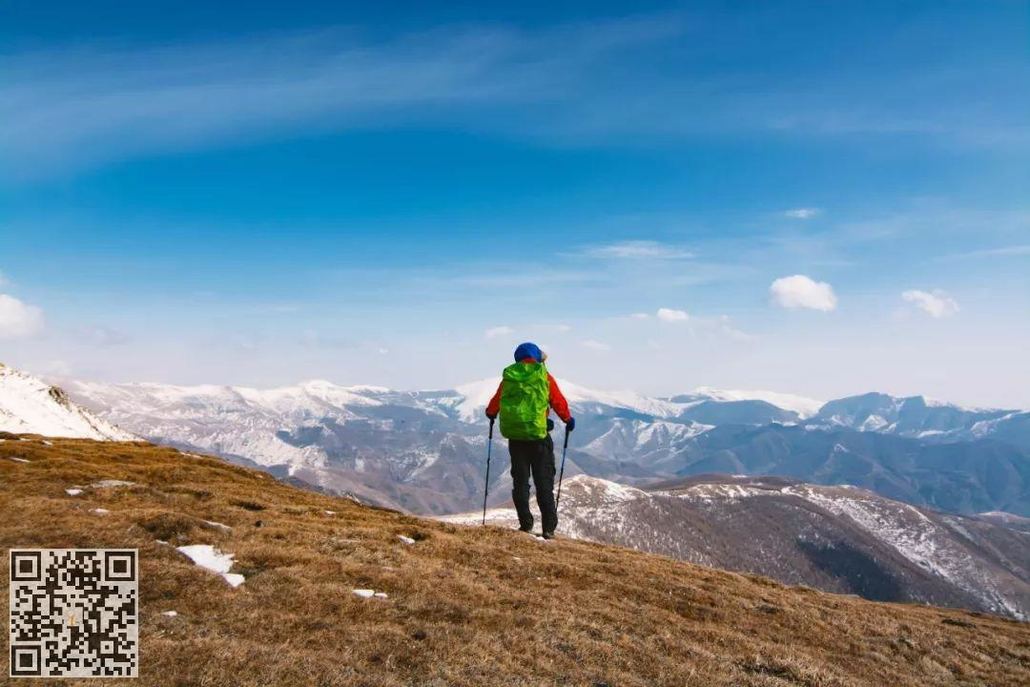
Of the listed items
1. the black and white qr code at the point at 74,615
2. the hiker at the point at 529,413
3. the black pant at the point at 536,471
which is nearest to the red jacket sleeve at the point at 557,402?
the hiker at the point at 529,413

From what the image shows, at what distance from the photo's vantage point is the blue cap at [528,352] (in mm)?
20656

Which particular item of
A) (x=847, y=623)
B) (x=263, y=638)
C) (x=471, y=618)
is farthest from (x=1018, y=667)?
(x=263, y=638)

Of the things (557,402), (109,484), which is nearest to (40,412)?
(109,484)

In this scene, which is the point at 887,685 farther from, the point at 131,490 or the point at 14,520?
the point at 131,490

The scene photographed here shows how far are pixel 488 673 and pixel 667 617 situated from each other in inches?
220

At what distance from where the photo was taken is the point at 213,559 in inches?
531

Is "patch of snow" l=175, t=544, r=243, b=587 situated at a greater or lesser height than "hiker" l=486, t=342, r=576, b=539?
lesser

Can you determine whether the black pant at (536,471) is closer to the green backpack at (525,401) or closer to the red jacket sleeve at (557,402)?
the green backpack at (525,401)

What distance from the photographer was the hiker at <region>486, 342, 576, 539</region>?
2020 cm

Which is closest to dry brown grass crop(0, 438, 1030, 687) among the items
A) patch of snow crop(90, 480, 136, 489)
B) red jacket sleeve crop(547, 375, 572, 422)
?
patch of snow crop(90, 480, 136, 489)

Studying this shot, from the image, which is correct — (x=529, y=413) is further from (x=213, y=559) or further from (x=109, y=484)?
(x=109, y=484)

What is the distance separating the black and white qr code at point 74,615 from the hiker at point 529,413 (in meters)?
12.0

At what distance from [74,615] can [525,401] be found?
13385mm

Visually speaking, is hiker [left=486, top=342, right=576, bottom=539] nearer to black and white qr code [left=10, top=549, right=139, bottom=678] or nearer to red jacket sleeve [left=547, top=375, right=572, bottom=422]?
red jacket sleeve [left=547, top=375, right=572, bottom=422]
